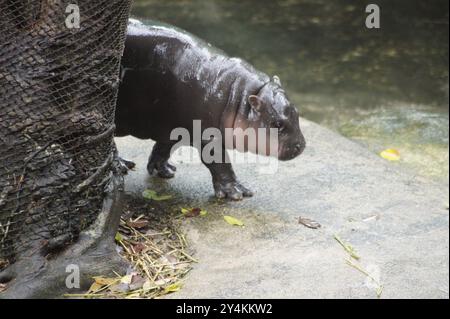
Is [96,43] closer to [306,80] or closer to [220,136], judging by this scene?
[220,136]

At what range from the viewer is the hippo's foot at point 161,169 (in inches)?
199

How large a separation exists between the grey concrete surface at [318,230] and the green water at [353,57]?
1.46m

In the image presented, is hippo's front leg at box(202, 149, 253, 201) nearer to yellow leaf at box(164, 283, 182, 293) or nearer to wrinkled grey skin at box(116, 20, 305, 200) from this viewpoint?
wrinkled grey skin at box(116, 20, 305, 200)

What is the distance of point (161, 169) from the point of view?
16.6ft

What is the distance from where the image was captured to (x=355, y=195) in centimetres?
497

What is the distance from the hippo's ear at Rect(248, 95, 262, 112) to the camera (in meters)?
4.24

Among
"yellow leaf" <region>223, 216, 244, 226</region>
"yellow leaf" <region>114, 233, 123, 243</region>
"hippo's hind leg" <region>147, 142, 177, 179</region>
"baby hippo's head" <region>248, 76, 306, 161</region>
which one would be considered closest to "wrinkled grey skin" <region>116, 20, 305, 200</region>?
"baby hippo's head" <region>248, 76, 306, 161</region>

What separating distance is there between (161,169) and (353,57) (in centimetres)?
635

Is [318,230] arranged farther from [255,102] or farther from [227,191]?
[255,102]

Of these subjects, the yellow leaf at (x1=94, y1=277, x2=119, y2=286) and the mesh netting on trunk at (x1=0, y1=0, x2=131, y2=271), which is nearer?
the mesh netting on trunk at (x1=0, y1=0, x2=131, y2=271)

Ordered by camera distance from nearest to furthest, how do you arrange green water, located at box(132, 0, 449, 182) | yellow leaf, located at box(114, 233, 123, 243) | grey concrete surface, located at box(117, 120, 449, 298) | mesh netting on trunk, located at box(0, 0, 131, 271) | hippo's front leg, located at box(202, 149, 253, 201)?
1. mesh netting on trunk, located at box(0, 0, 131, 271)
2. grey concrete surface, located at box(117, 120, 449, 298)
3. yellow leaf, located at box(114, 233, 123, 243)
4. hippo's front leg, located at box(202, 149, 253, 201)
5. green water, located at box(132, 0, 449, 182)

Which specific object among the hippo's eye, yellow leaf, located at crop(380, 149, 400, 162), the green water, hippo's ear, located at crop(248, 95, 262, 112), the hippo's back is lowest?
yellow leaf, located at crop(380, 149, 400, 162)

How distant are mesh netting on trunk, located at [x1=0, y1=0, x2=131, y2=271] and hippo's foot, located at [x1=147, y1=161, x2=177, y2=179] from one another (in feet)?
5.01
